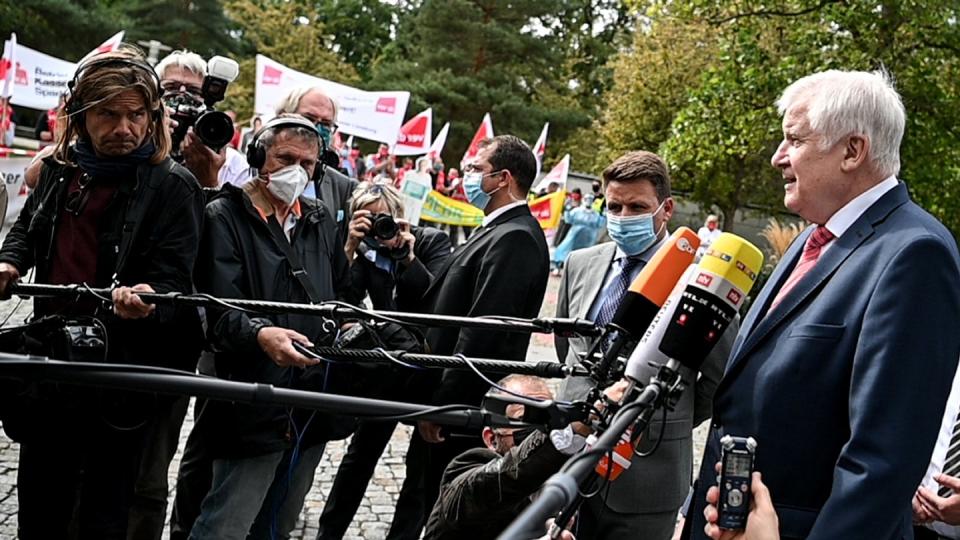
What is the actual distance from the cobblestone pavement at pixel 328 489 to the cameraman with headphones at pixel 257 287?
146 centimetres

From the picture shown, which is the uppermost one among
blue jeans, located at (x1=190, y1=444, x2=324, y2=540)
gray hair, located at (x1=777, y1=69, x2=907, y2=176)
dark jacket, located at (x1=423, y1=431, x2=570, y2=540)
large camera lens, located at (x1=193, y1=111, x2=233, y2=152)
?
gray hair, located at (x1=777, y1=69, x2=907, y2=176)

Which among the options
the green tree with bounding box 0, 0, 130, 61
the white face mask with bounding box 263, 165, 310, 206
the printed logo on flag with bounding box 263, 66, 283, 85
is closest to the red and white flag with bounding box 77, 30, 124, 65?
the white face mask with bounding box 263, 165, 310, 206

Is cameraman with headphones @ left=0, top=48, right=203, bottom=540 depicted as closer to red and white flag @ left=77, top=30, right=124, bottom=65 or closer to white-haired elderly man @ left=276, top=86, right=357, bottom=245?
red and white flag @ left=77, top=30, right=124, bottom=65

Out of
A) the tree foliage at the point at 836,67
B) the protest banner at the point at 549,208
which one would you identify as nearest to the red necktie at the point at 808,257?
the tree foliage at the point at 836,67

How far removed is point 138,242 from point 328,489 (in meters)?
3.18

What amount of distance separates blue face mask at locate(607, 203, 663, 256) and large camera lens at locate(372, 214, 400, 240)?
3.82ft

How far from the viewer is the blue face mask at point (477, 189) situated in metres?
5.00

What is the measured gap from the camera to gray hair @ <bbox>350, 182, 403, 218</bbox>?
500cm

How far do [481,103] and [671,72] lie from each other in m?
12.2

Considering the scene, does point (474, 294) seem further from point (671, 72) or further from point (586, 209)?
point (671, 72)

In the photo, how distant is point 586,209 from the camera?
22891mm

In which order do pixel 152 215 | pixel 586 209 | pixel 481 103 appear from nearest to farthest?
1. pixel 152 215
2. pixel 586 209
3. pixel 481 103

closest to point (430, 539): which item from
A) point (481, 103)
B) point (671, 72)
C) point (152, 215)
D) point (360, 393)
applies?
point (360, 393)

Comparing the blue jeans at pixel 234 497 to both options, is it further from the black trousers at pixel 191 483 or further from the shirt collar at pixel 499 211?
the shirt collar at pixel 499 211
